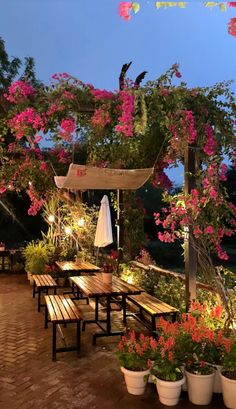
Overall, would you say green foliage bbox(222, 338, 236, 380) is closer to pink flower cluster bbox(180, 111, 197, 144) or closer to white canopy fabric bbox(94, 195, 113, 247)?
pink flower cluster bbox(180, 111, 197, 144)

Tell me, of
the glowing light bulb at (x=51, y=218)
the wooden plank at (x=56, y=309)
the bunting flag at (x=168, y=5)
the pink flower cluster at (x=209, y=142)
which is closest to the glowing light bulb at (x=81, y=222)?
the glowing light bulb at (x=51, y=218)

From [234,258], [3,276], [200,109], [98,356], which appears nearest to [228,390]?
[98,356]

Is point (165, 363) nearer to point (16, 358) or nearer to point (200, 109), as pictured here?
point (16, 358)

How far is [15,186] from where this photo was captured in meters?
8.78

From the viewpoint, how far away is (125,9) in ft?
6.27

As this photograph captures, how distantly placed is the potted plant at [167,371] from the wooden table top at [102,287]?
Result: 1.47 m

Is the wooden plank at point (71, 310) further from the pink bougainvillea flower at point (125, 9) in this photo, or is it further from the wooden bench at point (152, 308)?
the pink bougainvillea flower at point (125, 9)

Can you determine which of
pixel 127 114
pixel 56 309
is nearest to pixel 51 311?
pixel 56 309

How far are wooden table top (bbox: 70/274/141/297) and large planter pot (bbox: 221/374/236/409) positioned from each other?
182 cm

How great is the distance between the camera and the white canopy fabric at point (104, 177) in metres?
5.71

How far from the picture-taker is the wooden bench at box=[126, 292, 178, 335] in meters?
4.53

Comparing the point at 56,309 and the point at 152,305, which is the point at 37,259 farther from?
the point at 152,305

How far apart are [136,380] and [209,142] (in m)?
2.32

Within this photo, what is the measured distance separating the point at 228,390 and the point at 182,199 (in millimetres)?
1784
